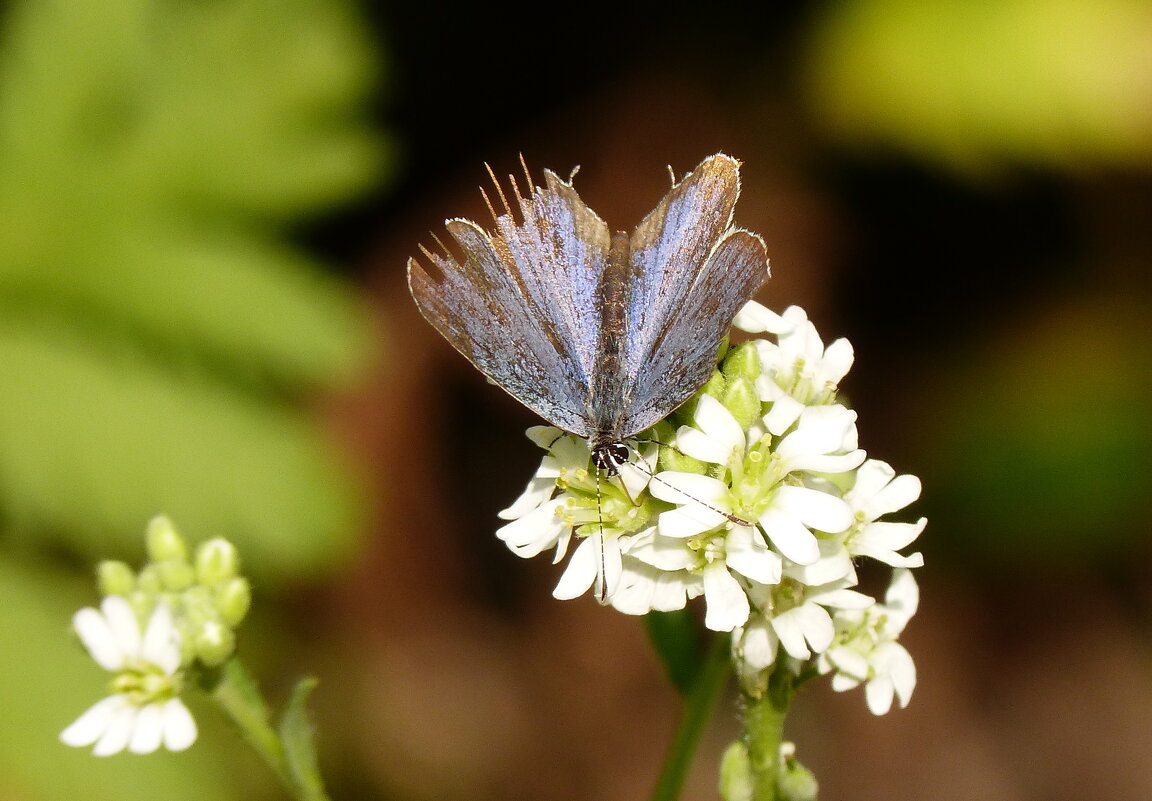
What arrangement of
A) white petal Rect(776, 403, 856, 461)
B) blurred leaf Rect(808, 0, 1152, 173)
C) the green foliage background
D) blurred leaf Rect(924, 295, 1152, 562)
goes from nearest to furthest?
white petal Rect(776, 403, 856, 461) < the green foliage background < blurred leaf Rect(808, 0, 1152, 173) < blurred leaf Rect(924, 295, 1152, 562)

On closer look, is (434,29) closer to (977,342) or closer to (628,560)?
(977,342)

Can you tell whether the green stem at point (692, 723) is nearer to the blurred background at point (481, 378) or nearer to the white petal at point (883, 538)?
the white petal at point (883, 538)

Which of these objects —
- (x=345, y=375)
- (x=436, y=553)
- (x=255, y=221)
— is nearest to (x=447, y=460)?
(x=436, y=553)

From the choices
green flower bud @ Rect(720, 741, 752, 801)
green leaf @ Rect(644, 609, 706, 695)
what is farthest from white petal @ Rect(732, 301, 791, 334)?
green flower bud @ Rect(720, 741, 752, 801)

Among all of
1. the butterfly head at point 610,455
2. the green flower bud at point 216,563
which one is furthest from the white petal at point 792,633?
the green flower bud at point 216,563

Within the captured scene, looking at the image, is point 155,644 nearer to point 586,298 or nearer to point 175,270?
point 586,298

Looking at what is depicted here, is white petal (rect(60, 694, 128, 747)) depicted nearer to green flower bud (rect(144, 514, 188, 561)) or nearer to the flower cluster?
the flower cluster
